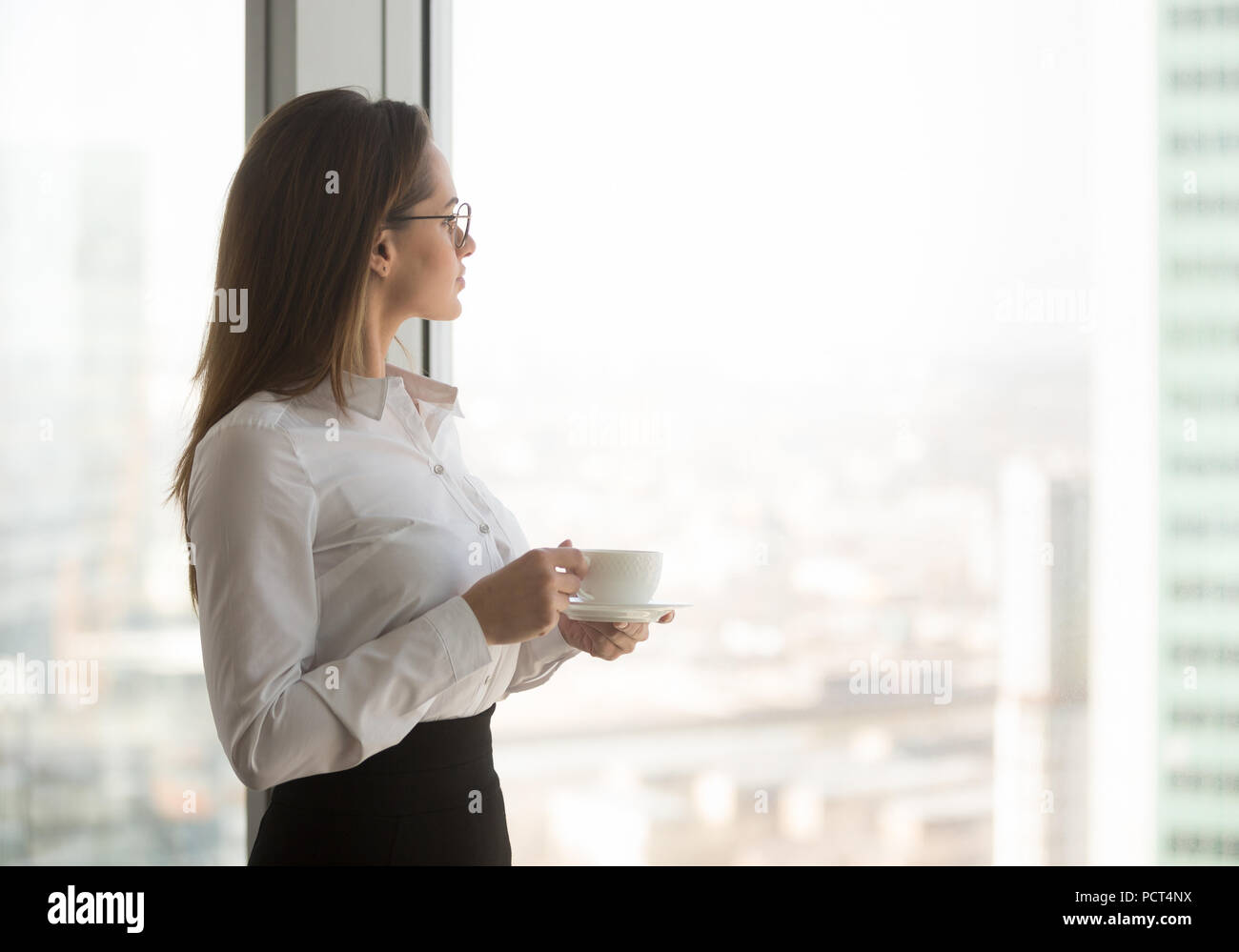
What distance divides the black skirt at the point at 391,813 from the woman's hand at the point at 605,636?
0.20 meters

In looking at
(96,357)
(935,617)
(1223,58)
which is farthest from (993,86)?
(96,357)

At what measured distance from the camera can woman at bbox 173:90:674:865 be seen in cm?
96

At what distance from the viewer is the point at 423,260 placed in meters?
1.16

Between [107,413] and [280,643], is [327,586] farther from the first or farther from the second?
[107,413]

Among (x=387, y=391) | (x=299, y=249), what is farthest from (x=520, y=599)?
(x=299, y=249)

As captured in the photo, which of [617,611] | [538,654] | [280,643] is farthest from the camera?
[538,654]

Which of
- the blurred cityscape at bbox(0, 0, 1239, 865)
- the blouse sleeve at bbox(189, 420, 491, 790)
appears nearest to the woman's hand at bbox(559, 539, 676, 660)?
the blouse sleeve at bbox(189, 420, 491, 790)

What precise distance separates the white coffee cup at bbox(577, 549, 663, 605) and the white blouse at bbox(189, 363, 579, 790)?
0.13 metres

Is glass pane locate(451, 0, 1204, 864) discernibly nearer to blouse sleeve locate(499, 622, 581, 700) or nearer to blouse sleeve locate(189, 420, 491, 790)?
blouse sleeve locate(499, 622, 581, 700)

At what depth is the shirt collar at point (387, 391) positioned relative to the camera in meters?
1.14

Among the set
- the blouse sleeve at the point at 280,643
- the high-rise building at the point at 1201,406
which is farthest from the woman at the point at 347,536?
the high-rise building at the point at 1201,406

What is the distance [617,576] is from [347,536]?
0.30 metres
